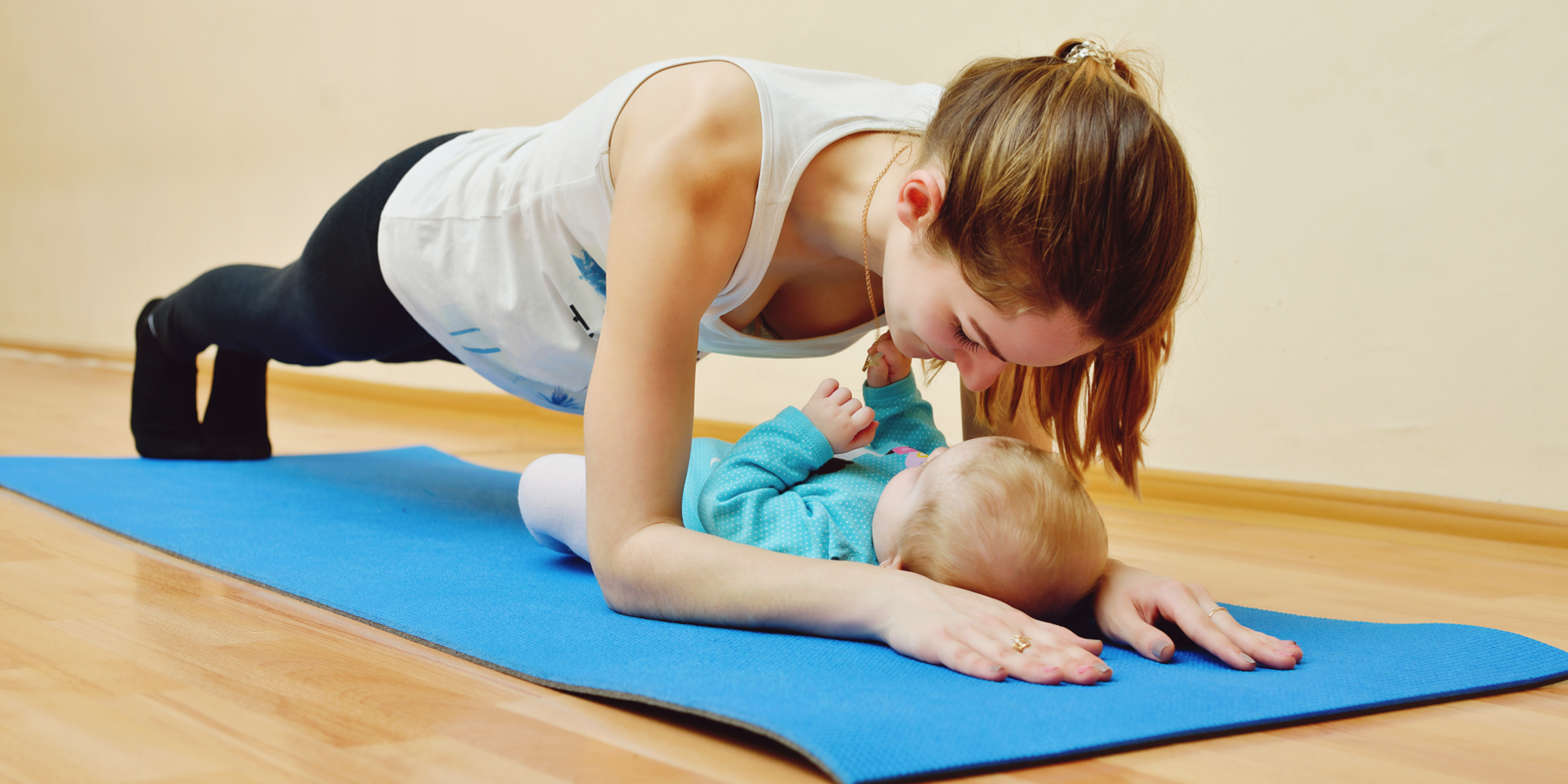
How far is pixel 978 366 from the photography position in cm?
104

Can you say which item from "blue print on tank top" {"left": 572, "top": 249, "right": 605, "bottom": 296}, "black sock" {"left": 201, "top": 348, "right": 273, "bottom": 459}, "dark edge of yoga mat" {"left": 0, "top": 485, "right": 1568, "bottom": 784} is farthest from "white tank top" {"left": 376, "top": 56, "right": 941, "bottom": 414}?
"black sock" {"left": 201, "top": 348, "right": 273, "bottom": 459}

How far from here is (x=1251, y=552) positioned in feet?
5.68

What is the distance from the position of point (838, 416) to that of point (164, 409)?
154cm

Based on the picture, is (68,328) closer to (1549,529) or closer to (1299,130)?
(1299,130)

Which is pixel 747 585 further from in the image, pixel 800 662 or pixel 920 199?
pixel 920 199

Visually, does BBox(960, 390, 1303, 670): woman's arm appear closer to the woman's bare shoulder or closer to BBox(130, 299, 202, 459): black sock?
the woman's bare shoulder

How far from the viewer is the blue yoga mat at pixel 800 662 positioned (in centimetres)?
77

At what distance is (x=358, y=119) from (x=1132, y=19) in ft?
8.63

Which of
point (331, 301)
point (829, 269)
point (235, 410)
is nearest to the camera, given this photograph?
point (829, 269)

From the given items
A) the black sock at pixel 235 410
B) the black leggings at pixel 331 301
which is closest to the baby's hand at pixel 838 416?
the black leggings at pixel 331 301

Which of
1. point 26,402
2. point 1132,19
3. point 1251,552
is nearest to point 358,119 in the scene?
point 26,402

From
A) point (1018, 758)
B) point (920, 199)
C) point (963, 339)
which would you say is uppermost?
point (920, 199)

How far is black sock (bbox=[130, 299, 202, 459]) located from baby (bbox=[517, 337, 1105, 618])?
1.07 meters

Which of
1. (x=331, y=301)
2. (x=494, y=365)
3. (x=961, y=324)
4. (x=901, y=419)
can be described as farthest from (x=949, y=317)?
(x=331, y=301)
